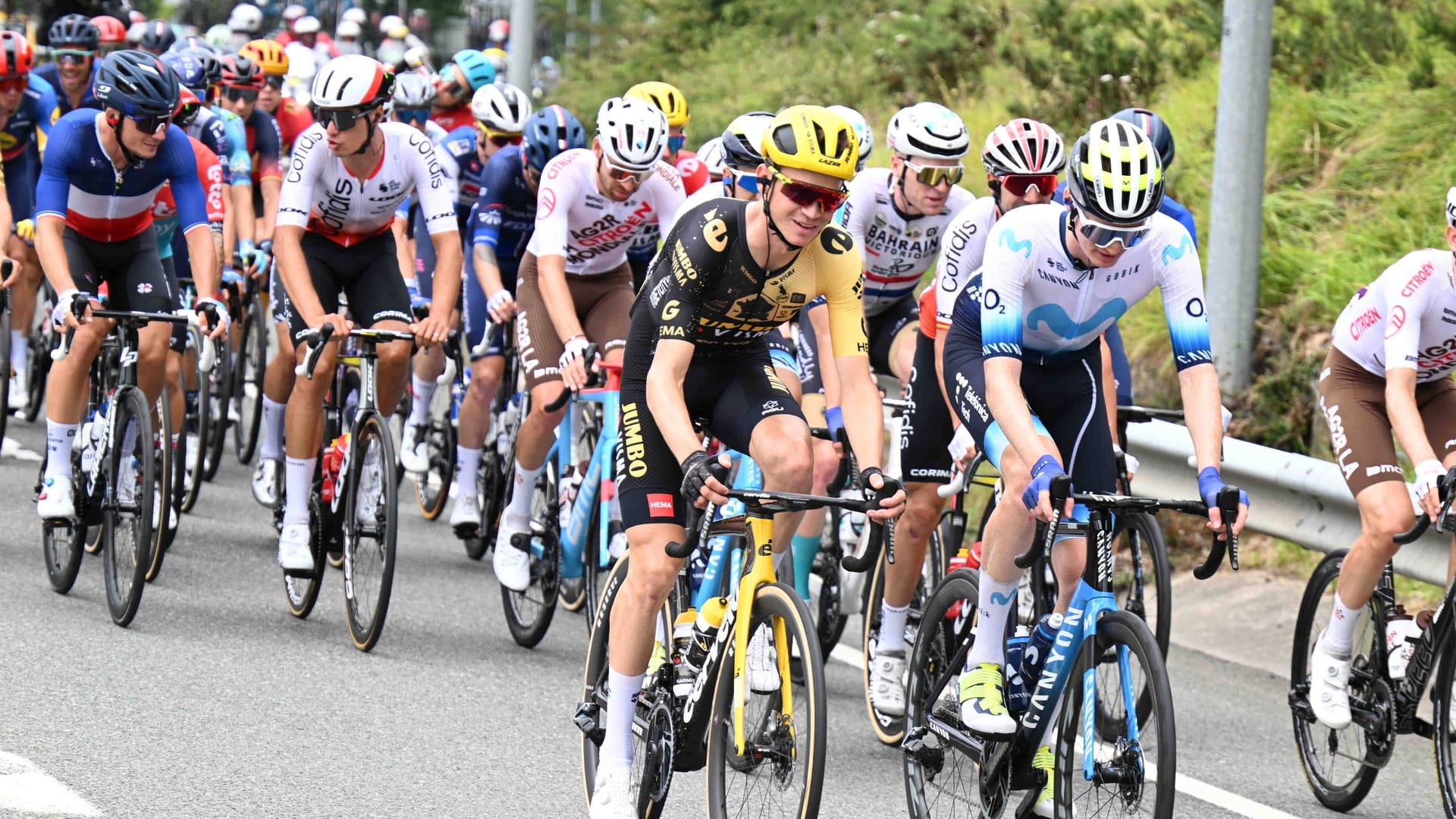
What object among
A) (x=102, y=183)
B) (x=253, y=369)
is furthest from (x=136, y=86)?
(x=253, y=369)

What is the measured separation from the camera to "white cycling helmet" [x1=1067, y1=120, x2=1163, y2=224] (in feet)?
17.2

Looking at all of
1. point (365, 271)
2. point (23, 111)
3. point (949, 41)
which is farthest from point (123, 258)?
point (949, 41)

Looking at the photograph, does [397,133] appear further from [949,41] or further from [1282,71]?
[949,41]

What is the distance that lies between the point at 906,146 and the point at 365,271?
2.61m

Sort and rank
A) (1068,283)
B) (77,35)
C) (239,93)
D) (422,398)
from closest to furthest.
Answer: (1068,283) → (422,398) → (77,35) → (239,93)

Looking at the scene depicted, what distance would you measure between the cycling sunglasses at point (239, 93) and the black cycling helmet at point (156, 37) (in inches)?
164

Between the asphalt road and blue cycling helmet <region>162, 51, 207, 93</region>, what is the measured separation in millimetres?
3494

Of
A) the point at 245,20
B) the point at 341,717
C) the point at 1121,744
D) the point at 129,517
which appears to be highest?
the point at 245,20

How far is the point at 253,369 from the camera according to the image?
13023 millimetres

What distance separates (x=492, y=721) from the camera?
22.9ft

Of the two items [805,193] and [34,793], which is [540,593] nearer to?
[34,793]

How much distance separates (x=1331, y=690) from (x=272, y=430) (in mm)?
5749

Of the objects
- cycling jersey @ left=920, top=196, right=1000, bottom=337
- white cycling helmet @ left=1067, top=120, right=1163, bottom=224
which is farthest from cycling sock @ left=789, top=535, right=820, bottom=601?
white cycling helmet @ left=1067, top=120, right=1163, bottom=224

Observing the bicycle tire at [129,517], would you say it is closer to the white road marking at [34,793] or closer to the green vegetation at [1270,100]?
the white road marking at [34,793]
